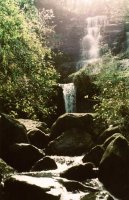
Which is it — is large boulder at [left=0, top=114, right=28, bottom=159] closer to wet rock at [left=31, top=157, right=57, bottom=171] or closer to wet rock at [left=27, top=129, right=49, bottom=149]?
wet rock at [left=31, top=157, right=57, bottom=171]

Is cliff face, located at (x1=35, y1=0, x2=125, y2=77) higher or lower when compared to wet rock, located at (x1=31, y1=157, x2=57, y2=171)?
higher

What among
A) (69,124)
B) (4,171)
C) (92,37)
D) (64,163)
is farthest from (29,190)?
(92,37)

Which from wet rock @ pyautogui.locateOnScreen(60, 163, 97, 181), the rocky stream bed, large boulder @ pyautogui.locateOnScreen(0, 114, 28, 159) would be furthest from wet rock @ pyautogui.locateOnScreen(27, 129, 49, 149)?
wet rock @ pyautogui.locateOnScreen(60, 163, 97, 181)

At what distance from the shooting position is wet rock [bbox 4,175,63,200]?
13.4 meters

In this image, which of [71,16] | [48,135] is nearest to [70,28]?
[71,16]

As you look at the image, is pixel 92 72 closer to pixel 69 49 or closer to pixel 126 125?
pixel 126 125

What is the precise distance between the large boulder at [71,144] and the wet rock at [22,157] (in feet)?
13.7

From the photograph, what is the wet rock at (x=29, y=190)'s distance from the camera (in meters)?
13.4

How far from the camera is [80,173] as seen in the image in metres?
16.6

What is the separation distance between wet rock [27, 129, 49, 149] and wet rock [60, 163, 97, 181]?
749 centimetres

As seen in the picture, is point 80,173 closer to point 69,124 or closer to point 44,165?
point 44,165

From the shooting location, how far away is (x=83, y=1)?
58.6 metres

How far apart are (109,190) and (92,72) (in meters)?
9.88

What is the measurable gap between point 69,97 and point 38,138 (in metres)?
10.3
